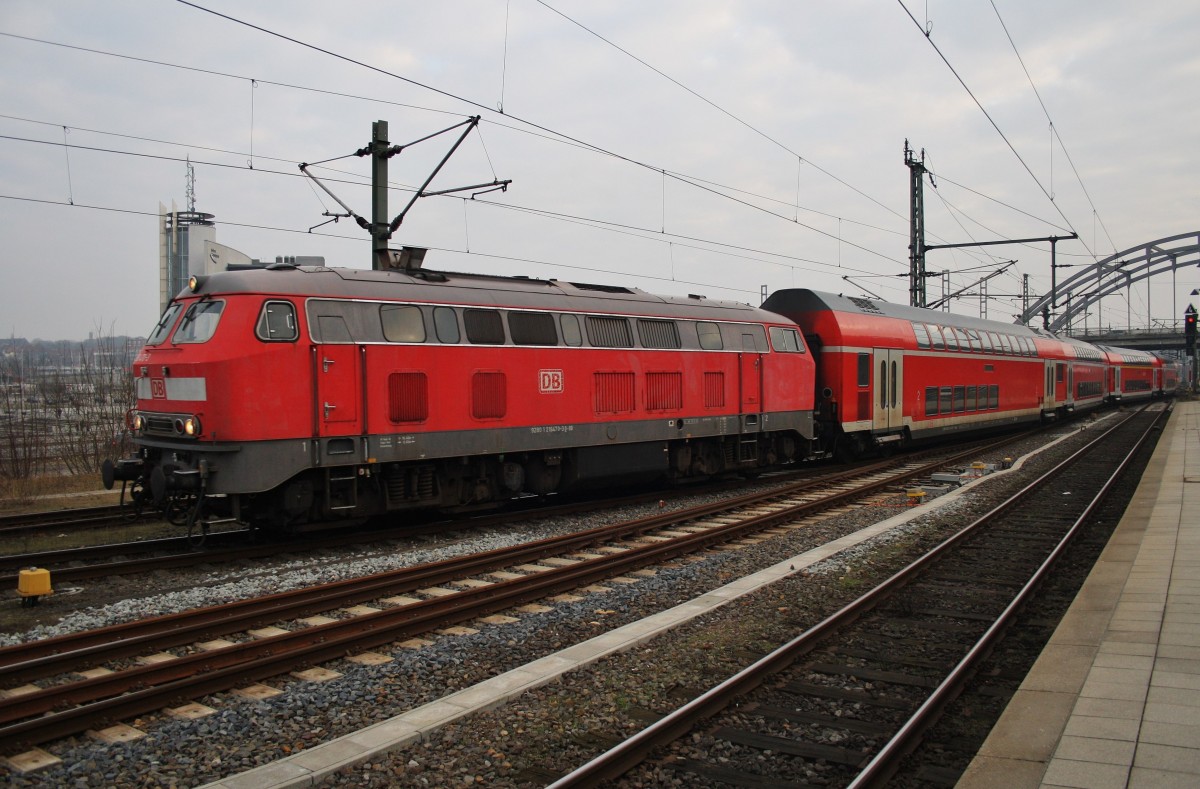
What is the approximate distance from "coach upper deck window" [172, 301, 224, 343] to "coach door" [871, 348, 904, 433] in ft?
55.6

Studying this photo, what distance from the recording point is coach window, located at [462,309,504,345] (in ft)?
43.5

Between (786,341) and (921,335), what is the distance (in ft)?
26.0

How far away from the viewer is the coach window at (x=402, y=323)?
1228 cm

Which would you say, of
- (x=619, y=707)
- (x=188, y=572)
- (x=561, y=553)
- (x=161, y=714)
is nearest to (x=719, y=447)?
(x=561, y=553)

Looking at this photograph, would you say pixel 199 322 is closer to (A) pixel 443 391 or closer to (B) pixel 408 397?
(B) pixel 408 397

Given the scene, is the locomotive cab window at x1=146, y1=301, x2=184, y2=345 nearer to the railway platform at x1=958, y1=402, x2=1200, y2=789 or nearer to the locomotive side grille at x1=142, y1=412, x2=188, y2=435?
the locomotive side grille at x1=142, y1=412, x2=188, y2=435

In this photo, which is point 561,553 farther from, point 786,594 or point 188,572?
point 188,572

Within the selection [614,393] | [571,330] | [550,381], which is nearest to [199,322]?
[550,381]

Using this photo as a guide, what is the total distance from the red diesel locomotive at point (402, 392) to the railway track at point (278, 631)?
7.55 feet

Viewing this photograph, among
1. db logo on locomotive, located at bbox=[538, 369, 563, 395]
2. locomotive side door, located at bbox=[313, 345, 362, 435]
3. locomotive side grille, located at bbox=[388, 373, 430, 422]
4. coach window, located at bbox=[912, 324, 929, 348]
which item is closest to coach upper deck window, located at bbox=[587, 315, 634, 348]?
db logo on locomotive, located at bbox=[538, 369, 563, 395]

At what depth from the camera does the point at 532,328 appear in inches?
557

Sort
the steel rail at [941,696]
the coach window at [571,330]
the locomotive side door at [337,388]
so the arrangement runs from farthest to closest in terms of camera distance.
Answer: the coach window at [571,330]
the locomotive side door at [337,388]
the steel rail at [941,696]

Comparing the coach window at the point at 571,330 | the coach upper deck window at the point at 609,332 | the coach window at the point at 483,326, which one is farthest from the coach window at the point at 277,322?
the coach upper deck window at the point at 609,332

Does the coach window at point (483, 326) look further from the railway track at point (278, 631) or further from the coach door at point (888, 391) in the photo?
the coach door at point (888, 391)
